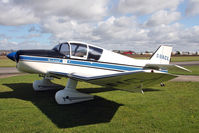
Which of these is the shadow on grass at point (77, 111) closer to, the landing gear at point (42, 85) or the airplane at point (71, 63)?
the airplane at point (71, 63)

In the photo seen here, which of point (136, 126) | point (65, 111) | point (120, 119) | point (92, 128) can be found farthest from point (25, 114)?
point (136, 126)

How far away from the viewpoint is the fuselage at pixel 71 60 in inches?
249

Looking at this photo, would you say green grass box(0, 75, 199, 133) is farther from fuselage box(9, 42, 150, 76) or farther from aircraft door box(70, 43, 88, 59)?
aircraft door box(70, 43, 88, 59)

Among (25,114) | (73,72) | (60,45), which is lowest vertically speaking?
(25,114)

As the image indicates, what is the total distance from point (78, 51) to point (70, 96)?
1.85 metres

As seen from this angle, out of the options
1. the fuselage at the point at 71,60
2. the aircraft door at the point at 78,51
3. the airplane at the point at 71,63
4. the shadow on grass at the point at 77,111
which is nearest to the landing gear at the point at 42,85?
the shadow on grass at the point at 77,111

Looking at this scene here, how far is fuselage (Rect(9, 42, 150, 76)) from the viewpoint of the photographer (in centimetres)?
632

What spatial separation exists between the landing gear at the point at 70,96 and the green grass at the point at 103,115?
0.81ft

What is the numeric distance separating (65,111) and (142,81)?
2788 mm

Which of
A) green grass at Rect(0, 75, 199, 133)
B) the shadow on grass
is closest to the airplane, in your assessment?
the shadow on grass

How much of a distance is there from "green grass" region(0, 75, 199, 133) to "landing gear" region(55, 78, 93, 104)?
25 cm

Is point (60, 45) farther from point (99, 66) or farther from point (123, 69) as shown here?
point (123, 69)

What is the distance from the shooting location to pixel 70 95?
655cm

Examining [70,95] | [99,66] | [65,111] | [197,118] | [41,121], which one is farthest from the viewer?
[99,66]
